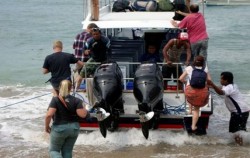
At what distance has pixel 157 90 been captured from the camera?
9.11m

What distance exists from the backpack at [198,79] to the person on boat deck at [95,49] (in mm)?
1866

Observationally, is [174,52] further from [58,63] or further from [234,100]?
[58,63]

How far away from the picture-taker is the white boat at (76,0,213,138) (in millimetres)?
9609

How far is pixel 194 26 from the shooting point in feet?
34.4

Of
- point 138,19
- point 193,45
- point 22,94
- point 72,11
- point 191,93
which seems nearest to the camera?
point 191,93

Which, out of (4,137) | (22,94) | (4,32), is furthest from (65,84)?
(4,32)

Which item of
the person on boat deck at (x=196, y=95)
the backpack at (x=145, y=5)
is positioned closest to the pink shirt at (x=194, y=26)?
the person on boat deck at (x=196, y=95)

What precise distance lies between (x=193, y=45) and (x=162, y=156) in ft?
8.26

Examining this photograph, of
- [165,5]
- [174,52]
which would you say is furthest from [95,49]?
[165,5]

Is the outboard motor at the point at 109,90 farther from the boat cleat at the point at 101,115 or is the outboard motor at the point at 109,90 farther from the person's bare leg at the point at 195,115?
the person's bare leg at the point at 195,115

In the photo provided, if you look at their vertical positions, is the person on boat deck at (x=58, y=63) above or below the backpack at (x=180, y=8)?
below

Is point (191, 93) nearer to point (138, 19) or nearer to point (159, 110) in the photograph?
point (159, 110)

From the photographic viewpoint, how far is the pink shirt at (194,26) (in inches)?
411

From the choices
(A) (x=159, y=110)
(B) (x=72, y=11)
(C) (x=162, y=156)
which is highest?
(A) (x=159, y=110)
